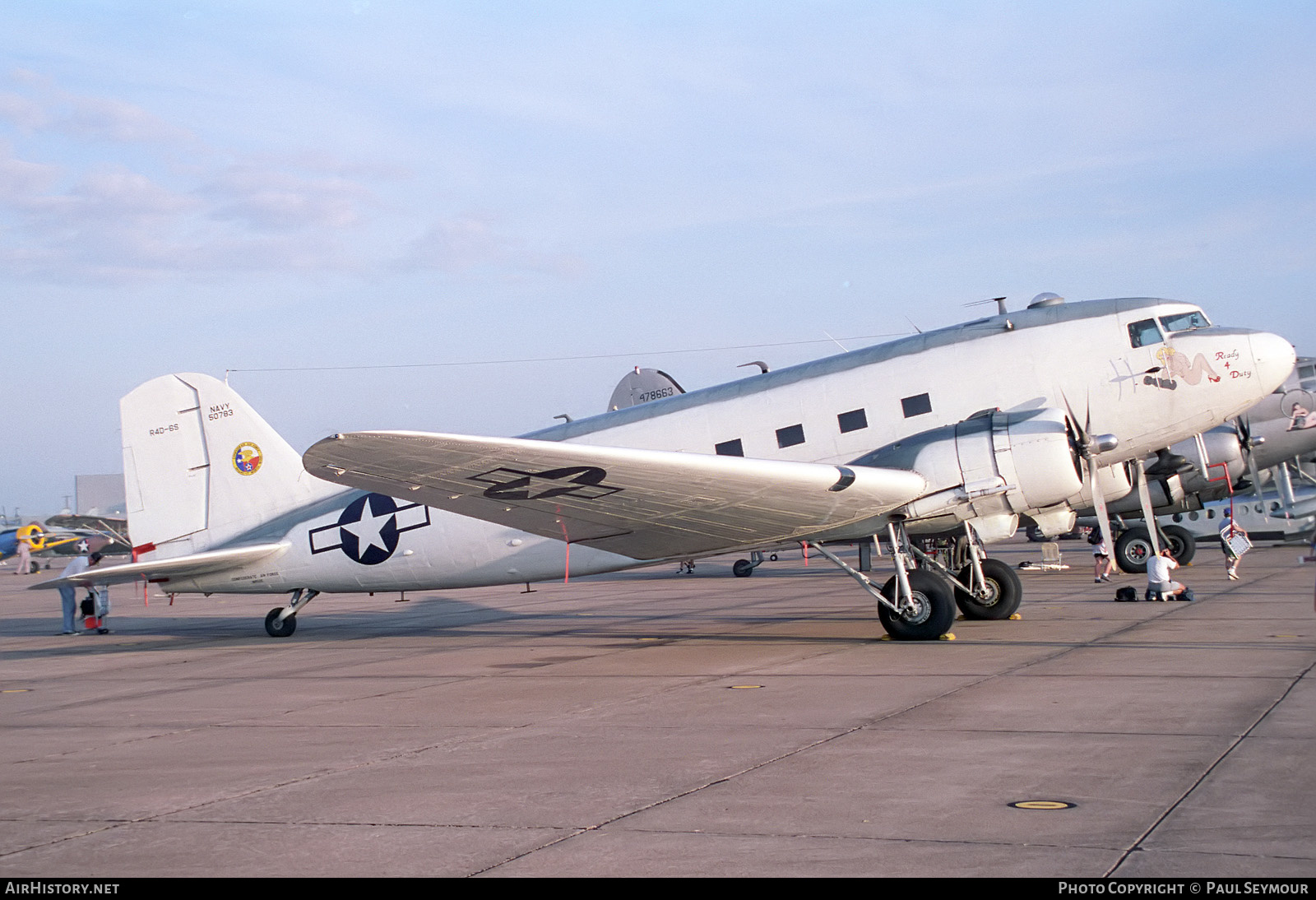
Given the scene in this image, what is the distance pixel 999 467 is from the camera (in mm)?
12531

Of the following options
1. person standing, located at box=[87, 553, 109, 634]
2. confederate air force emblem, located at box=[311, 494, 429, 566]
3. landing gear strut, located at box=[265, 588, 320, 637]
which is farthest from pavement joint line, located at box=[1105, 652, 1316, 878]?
person standing, located at box=[87, 553, 109, 634]

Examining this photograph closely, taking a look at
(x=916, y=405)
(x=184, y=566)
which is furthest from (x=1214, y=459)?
(x=184, y=566)

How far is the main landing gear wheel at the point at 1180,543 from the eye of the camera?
1027 inches

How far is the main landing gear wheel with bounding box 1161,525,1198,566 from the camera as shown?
26094mm

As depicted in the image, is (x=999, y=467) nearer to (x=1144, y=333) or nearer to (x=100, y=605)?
(x=1144, y=333)

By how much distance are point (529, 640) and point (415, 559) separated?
201 centimetres

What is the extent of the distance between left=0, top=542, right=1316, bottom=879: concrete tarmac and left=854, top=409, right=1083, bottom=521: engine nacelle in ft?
5.27

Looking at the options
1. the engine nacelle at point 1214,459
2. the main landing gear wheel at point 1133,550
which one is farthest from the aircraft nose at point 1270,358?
the main landing gear wheel at point 1133,550

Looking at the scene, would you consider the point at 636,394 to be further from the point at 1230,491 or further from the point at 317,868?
the point at 317,868

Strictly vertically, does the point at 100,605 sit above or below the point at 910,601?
above

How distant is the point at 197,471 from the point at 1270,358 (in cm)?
1523

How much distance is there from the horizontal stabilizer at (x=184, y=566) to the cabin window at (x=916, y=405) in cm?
945

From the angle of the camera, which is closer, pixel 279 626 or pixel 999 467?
pixel 999 467

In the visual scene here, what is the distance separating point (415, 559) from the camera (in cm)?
1555
